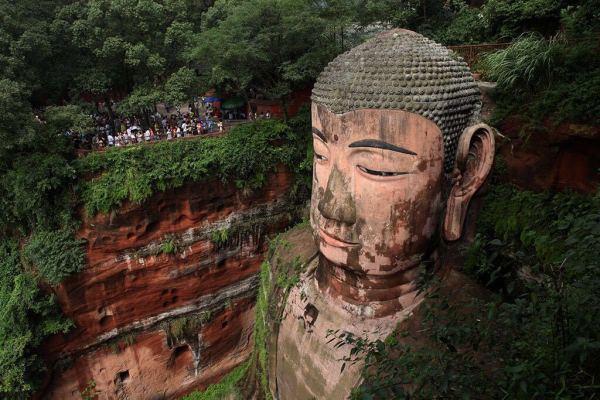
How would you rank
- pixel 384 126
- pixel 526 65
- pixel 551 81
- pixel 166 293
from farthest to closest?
pixel 166 293, pixel 526 65, pixel 551 81, pixel 384 126

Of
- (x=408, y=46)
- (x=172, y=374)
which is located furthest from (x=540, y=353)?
(x=172, y=374)

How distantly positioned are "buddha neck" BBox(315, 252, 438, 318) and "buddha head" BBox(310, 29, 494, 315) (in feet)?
0.06

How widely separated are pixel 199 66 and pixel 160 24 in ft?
8.12

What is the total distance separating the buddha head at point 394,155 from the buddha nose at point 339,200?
0.04 ft

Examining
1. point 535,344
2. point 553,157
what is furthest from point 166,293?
point 535,344

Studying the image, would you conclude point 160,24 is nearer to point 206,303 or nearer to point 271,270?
point 206,303

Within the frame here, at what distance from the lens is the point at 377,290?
5.60 metres

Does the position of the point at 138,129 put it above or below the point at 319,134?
below

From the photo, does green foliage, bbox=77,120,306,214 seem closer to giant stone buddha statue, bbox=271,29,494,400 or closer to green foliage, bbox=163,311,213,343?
green foliage, bbox=163,311,213,343

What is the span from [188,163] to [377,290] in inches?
359

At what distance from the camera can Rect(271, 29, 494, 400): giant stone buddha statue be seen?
16.0 feet

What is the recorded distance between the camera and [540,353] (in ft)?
8.15

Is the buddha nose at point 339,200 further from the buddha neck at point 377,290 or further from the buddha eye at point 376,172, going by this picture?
the buddha neck at point 377,290

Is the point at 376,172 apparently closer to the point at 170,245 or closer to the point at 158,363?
the point at 170,245
